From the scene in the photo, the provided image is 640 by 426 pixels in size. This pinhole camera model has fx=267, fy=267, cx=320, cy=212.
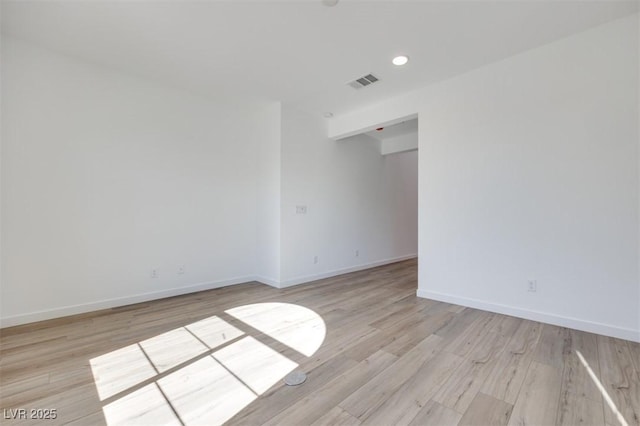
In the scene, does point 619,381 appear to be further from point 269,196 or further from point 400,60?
point 269,196

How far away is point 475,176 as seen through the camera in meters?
Answer: 3.17

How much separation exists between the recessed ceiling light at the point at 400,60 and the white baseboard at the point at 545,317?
2.82m

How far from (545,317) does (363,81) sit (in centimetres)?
331

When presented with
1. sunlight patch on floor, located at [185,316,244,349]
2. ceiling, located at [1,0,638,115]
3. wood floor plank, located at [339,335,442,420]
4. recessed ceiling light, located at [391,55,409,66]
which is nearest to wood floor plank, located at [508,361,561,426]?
wood floor plank, located at [339,335,442,420]

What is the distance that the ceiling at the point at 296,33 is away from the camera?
223 centimetres

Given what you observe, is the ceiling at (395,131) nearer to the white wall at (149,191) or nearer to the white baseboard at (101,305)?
the white wall at (149,191)

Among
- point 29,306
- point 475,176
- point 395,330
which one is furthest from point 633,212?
point 29,306

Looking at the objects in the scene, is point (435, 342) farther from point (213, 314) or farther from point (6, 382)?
point (6, 382)

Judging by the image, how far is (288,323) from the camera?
2.71m

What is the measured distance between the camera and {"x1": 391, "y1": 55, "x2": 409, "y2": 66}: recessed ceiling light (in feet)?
9.52

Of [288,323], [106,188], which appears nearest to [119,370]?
[288,323]

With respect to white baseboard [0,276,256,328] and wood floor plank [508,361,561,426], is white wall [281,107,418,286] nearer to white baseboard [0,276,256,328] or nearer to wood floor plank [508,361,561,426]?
white baseboard [0,276,256,328]

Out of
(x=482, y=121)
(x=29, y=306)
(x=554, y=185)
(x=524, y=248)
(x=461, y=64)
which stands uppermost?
(x=461, y=64)

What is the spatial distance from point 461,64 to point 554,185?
1.63 m
